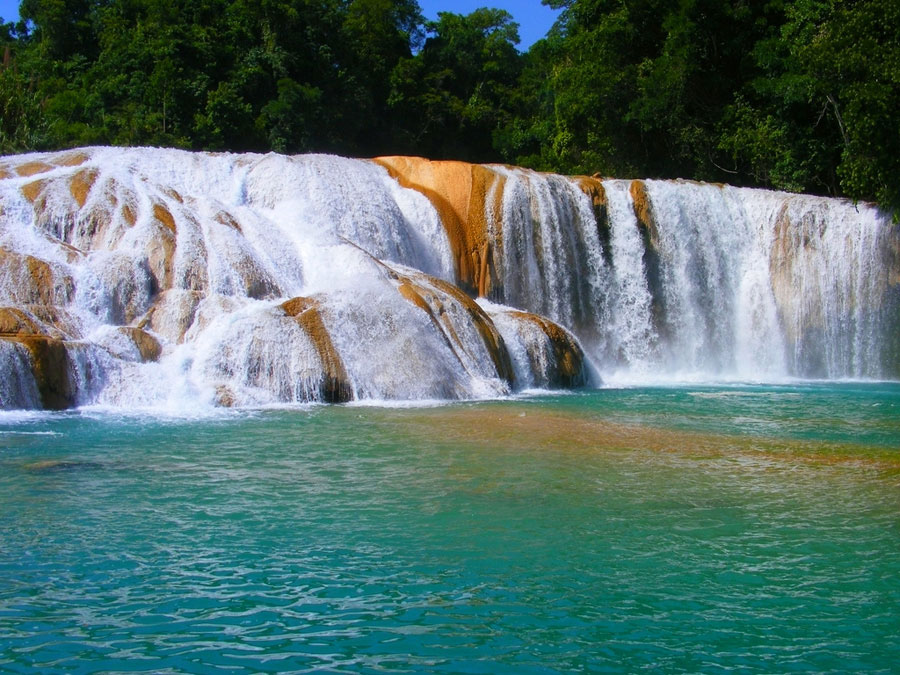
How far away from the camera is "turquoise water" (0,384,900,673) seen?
499cm

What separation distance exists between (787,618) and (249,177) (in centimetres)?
1737

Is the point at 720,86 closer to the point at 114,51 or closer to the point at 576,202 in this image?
the point at 576,202

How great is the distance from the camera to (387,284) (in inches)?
666

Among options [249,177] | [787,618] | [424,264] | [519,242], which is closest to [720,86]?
[519,242]

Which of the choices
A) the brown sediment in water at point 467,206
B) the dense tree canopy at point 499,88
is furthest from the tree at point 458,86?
the brown sediment in water at point 467,206

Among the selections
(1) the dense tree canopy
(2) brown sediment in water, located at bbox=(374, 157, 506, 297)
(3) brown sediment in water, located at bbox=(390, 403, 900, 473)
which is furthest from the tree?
(3) brown sediment in water, located at bbox=(390, 403, 900, 473)

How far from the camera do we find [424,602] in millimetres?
5629

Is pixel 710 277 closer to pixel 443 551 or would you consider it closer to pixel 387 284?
pixel 387 284

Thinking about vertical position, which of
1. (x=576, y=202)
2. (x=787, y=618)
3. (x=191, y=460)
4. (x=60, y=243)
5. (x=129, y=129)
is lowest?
(x=787, y=618)

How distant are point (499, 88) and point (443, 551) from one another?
45162mm

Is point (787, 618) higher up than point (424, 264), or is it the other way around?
point (424, 264)

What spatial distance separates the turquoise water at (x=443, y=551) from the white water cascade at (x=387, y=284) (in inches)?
123

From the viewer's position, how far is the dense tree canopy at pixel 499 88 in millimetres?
26312

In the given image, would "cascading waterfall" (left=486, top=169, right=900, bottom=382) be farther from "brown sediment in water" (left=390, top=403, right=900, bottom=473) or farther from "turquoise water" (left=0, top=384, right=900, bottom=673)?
"turquoise water" (left=0, top=384, right=900, bottom=673)
